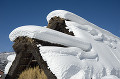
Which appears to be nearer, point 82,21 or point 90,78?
point 90,78

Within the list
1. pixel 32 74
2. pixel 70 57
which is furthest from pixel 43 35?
pixel 32 74

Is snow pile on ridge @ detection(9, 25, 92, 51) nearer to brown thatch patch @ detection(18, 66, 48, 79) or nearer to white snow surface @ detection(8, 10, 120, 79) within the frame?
white snow surface @ detection(8, 10, 120, 79)

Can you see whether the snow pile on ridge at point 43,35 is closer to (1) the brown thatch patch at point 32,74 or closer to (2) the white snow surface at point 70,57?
(2) the white snow surface at point 70,57

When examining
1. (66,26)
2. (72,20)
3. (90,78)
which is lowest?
(90,78)

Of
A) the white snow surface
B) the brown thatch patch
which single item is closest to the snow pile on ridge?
the white snow surface

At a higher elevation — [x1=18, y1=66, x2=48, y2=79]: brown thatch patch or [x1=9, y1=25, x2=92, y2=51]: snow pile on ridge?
[x1=9, y1=25, x2=92, y2=51]: snow pile on ridge

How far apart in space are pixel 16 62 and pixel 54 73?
1.16 meters

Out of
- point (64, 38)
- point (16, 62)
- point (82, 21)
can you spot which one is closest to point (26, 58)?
point (16, 62)

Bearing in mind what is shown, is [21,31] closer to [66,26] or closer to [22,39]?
[22,39]

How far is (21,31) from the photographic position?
3436 millimetres

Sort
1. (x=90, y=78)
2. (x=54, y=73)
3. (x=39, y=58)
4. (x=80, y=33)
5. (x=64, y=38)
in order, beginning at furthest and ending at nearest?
(x=80, y=33) → (x=64, y=38) → (x=90, y=78) → (x=39, y=58) → (x=54, y=73)

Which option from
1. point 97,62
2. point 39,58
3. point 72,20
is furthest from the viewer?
point 72,20

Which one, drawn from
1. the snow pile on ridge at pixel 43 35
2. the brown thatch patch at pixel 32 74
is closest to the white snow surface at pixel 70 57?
the snow pile on ridge at pixel 43 35

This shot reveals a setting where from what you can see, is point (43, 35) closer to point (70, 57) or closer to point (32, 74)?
point (70, 57)
